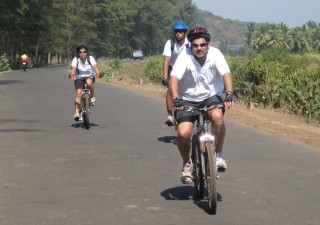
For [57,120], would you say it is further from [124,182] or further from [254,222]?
[254,222]

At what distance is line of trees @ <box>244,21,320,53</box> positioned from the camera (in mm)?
170625

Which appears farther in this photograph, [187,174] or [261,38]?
[261,38]

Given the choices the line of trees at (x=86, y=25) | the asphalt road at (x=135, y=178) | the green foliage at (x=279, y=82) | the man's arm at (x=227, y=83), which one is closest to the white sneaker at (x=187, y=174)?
the asphalt road at (x=135, y=178)

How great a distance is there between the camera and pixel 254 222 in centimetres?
587

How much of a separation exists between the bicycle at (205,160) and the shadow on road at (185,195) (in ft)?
0.30

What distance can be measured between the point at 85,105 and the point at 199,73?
6691 mm

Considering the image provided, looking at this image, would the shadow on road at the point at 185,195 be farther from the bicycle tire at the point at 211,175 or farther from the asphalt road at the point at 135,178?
the bicycle tire at the point at 211,175

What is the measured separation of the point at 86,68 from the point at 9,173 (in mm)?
5380

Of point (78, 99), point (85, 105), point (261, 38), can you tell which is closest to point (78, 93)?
point (78, 99)

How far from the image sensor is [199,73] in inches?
258

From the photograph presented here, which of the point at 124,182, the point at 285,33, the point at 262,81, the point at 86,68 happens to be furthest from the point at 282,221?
the point at 285,33

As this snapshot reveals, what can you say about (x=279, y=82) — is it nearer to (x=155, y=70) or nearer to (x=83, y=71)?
(x=83, y=71)

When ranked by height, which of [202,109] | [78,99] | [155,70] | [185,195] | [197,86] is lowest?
[155,70]

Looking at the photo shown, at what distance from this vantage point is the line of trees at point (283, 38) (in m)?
171
